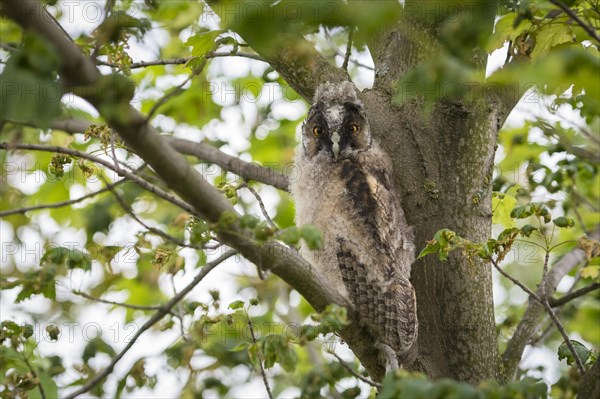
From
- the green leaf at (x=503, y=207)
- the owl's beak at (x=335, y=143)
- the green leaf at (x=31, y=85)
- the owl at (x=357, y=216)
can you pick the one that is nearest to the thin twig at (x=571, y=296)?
the green leaf at (x=503, y=207)

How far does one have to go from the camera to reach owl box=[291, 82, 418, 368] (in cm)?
332

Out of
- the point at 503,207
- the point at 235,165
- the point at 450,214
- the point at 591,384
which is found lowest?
the point at 591,384

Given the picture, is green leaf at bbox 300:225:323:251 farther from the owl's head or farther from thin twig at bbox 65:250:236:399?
the owl's head

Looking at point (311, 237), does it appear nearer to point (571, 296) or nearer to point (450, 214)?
point (450, 214)

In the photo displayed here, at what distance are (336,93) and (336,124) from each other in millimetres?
332

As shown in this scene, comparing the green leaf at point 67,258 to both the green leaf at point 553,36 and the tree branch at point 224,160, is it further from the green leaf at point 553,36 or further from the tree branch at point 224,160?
the green leaf at point 553,36

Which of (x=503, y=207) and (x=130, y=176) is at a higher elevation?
(x=503, y=207)

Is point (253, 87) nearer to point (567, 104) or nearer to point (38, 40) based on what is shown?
point (567, 104)

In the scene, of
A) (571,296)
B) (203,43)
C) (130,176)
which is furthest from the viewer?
(203,43)

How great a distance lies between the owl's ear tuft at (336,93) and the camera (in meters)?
3.38

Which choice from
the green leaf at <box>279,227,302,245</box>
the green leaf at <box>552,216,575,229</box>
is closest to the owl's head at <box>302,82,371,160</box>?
the green leaf at <box>552,216,575,229</box>

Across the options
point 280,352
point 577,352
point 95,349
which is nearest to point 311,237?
point 280,352

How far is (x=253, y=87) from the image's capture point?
18.1 feet

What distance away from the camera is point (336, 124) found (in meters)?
3.78
